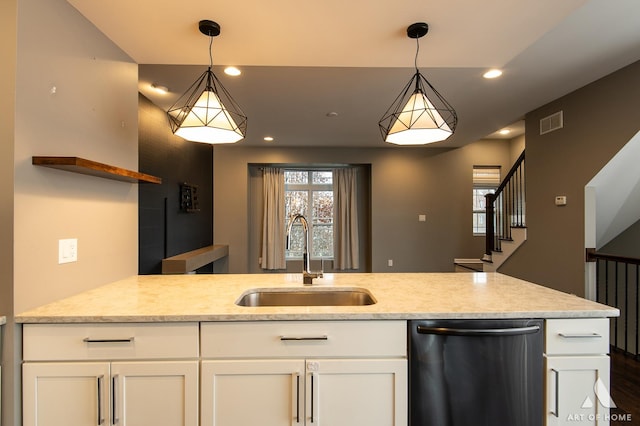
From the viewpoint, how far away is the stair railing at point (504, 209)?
170 inches

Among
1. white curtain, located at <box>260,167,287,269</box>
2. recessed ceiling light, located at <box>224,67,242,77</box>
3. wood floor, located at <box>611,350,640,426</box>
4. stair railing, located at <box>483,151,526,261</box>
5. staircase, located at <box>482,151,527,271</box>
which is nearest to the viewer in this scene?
wood floor, located at <box>611,350,640,426</box>

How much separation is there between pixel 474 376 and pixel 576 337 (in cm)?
47

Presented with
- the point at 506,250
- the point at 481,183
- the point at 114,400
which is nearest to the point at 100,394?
the point at 114,400

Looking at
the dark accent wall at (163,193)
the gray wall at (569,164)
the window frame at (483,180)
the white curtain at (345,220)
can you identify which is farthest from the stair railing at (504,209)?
the dark accent wall at (163,193)

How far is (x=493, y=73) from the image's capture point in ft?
9.06

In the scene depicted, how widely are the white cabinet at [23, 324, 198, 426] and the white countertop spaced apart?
0.21 ft

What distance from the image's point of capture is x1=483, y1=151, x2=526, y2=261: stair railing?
4328 mm

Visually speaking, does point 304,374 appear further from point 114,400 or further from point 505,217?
point 505,217

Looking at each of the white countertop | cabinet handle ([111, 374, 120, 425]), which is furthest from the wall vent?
cabinet handle ([111, 374, 120, 425])

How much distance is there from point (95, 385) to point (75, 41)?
64.8 inches

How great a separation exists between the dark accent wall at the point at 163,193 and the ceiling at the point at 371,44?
1.32 ft

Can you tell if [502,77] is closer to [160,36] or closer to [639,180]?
[639,180]

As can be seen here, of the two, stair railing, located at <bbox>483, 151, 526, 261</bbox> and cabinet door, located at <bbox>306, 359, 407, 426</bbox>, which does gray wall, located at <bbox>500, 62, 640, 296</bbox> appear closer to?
stair railing, located at <bbox>483, 151, 526, 261</bbox>

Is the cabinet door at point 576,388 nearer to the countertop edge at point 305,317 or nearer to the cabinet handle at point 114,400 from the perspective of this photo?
the countertop edge at point 305,317
